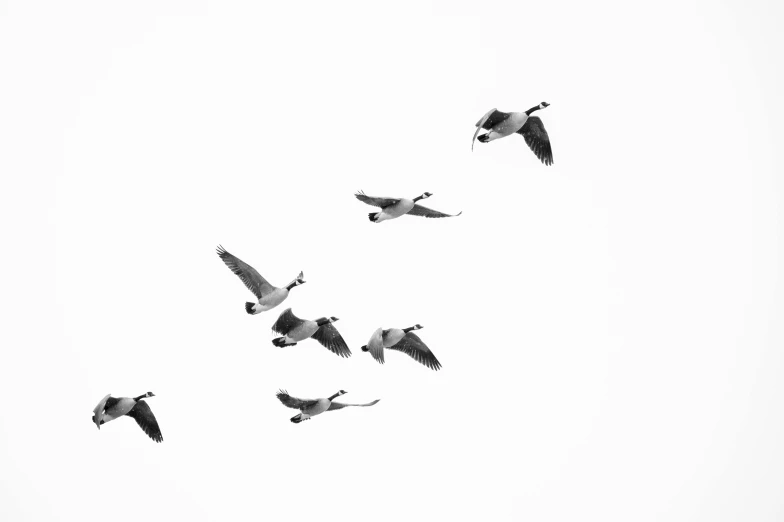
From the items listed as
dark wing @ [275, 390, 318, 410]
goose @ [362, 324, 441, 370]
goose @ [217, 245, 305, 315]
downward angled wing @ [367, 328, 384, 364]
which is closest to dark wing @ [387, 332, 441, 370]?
goose @ [362, 324, 441, 370]

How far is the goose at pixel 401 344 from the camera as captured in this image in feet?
89.1

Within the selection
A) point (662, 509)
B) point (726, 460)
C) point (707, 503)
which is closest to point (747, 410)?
point (726, 460)

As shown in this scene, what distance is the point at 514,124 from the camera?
85.7 ft

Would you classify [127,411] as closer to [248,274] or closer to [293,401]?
[293,401]

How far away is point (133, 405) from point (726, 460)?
13546cm

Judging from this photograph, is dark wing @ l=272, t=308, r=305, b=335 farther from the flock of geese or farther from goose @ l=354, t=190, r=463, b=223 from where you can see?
goose @ l=354, t=190, r=463, b=223

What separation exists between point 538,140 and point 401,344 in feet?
21.3

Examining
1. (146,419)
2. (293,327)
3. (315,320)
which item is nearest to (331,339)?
(315,320)

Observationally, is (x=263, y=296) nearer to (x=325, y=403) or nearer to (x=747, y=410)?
(x=325, y=403)

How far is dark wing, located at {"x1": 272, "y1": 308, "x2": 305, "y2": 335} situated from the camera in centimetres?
2703

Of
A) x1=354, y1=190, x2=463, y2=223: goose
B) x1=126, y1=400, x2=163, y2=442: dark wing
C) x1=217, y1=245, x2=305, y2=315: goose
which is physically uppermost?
x1=354, y1=190, x2=463, y2=223: goose

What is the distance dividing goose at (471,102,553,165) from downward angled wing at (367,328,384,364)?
5.18 meters

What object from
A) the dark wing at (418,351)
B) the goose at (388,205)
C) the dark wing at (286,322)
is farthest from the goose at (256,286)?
the dark wing at (418,351)

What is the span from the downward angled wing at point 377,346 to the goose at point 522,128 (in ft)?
17.0
